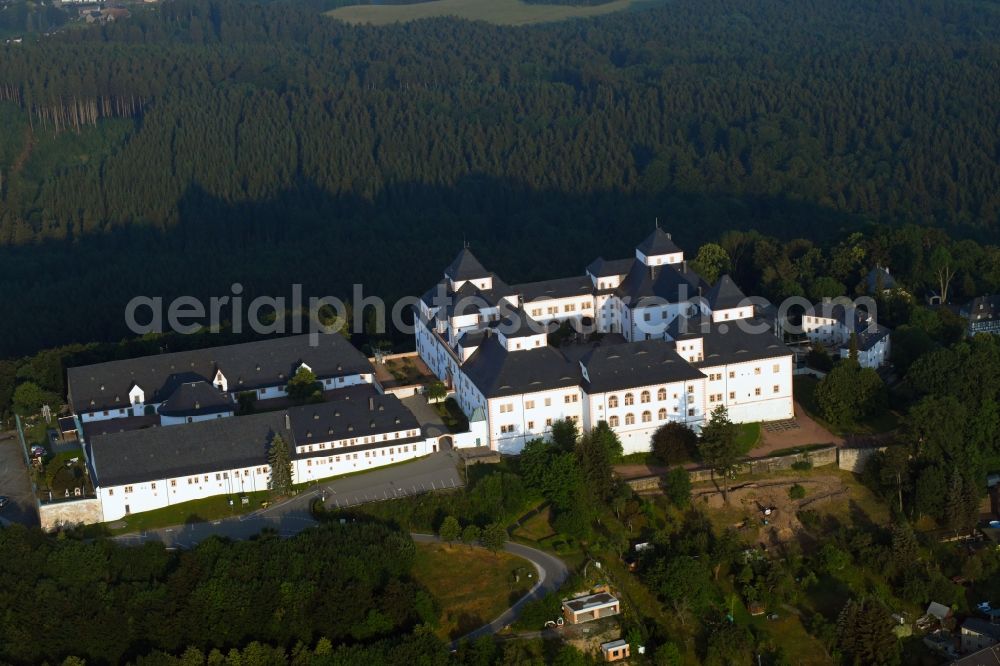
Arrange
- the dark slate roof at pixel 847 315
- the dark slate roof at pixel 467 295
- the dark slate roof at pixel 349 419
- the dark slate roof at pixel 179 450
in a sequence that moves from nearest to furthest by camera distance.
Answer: the dark slate roof at pixel 179 450 < the dark slate roof at pixel 349 419 < the dark slate roof at pixel 467 295 < the dark slate roof at pixel 847 315

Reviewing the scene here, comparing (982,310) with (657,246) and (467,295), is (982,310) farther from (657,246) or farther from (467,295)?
(467,295)

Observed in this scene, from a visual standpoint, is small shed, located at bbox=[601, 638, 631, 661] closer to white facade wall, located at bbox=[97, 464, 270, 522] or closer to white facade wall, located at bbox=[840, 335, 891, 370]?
white facade wall, located at bbox=[97, 464, 270, 522]

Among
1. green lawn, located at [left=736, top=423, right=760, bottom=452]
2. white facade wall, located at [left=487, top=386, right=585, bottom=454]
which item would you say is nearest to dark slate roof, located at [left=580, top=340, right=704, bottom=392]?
white facade wall, located at [left=487, top=386, right=585, bottom=454]

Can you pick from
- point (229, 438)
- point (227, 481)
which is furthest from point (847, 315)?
point (227, 481)

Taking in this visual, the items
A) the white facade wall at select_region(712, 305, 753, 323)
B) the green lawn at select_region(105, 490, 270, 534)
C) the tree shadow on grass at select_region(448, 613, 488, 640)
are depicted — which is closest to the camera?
the tree shadow on grass at select_region(448, 613, 488, 640)

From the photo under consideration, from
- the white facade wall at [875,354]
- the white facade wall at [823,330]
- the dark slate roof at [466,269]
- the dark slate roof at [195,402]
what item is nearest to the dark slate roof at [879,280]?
the white facade wall at [823,330]

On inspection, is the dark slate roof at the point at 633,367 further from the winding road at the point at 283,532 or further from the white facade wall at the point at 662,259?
the white facade wall at the point at 662,259
